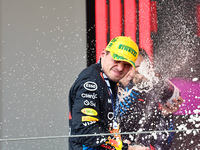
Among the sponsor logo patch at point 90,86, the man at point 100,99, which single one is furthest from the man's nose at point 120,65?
the sponsor logo patch at point 90,86

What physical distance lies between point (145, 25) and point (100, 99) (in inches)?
23.8

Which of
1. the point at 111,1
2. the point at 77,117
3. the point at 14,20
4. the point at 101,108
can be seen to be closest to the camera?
the point at 77,117

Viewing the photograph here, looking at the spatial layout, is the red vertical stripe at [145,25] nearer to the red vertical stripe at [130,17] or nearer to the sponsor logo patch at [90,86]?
the red vertical stripe at [130,17]

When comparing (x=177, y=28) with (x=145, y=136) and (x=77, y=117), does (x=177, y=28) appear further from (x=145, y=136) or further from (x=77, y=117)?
(x=77, y=117)

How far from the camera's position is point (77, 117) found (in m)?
1.50

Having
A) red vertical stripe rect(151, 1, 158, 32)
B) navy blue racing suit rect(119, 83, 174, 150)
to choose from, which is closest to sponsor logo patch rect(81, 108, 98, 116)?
navy blue racing suit rect(119, 83, 174, 150)

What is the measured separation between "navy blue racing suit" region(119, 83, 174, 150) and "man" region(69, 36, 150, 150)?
0.14m

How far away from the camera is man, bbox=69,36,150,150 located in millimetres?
1491

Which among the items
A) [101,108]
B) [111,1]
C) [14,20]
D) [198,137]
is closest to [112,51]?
[101,108]

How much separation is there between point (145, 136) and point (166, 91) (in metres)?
0.27

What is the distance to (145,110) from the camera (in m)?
1.96

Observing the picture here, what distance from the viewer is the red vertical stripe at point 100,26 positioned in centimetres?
189

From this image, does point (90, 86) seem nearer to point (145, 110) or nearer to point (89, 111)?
point (89, 111)

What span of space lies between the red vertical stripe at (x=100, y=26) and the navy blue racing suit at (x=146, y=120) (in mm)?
253
